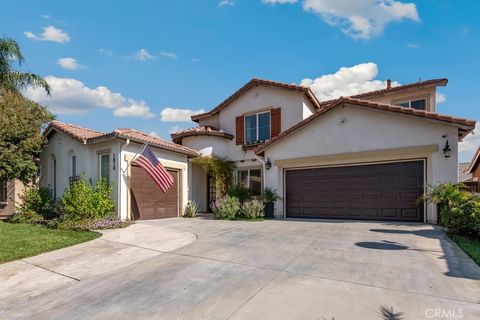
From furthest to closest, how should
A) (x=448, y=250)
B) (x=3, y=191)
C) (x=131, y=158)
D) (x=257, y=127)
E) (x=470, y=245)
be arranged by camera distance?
(x=3, y=191) < (x=257, y=127) < (x=131, y=158) < (x=470, y=245) < (x=448, y=250)

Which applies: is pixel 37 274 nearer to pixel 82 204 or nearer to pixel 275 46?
pixel 82 204

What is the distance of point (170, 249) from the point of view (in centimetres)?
747

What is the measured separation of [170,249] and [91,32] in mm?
9849

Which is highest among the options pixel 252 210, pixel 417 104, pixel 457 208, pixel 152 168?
pixel 417 104

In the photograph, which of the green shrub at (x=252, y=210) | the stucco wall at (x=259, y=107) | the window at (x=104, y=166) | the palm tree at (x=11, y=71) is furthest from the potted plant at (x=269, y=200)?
the palm tree at (x=11, y=71)

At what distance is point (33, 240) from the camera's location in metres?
8.48

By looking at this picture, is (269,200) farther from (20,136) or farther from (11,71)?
(11,71)

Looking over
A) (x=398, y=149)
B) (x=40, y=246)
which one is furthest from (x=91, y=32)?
(x=398, y=149)

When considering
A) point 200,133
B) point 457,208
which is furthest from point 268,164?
point 457,208

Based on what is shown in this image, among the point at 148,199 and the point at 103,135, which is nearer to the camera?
the point at 103,135

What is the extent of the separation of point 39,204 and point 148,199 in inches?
207

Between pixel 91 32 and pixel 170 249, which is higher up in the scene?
pixel 91 32

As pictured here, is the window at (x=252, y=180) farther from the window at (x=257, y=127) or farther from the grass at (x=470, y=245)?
the grass at (x=470, y=245)

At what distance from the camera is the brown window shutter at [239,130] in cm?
1773
